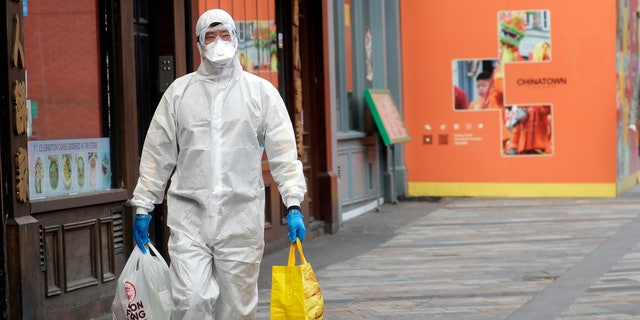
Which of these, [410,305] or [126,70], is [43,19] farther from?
[410,305]

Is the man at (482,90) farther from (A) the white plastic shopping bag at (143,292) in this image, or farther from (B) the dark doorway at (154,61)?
(A) the white plastic shopping bag at (143,292)

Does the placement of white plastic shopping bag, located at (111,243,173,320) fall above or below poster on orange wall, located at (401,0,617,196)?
below

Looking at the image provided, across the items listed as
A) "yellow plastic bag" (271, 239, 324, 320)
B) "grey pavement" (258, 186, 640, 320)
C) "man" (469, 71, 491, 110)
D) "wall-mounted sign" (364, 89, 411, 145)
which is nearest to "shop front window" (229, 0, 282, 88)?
"grey pavement" (258, 186, 640, 320)

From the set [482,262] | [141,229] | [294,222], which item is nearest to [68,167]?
[141,229]

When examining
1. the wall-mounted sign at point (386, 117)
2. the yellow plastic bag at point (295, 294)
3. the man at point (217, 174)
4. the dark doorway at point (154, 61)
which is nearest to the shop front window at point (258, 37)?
the dark doorway at point (154, 61)

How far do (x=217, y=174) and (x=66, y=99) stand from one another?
292cm

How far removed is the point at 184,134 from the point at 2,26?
209cm

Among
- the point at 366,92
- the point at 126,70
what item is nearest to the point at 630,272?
the point at 126,70

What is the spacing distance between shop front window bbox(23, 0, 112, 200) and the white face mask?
2443mm

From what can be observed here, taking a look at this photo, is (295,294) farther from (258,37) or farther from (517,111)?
(517,111)

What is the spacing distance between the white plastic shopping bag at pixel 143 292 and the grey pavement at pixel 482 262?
249cm

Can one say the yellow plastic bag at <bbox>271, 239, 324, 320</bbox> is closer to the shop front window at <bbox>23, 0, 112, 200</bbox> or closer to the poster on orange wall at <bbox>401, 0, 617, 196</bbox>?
the shop front window at <bbox>23, 0, 112, 200</bbox>

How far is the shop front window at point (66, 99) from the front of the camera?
27.2 feet

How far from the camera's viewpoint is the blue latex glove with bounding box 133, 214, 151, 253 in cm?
623
